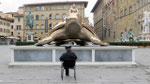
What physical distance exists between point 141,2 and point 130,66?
27.8 metres

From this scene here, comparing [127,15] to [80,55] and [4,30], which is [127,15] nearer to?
[80,55]

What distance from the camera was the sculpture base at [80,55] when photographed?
8617 millimetres

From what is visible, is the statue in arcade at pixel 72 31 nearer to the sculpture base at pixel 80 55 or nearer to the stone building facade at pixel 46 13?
the sculpture base at pixel 80 55

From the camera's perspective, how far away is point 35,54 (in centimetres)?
865

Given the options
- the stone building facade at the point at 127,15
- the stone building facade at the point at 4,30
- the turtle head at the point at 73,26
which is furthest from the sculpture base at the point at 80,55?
the stone building facade at the point at 4,30

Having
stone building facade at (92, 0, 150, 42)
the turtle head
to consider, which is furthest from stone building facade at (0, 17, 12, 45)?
the turtle head

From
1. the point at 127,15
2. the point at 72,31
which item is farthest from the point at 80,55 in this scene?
the point at 127,15

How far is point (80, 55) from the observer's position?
8656mm

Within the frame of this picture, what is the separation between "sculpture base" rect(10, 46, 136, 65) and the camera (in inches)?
339

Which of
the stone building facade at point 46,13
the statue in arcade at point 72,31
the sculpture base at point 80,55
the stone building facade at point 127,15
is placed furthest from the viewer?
the stone building facade at point 46,13

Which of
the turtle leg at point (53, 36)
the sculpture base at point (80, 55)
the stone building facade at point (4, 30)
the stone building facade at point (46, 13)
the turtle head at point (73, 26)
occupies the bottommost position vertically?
the sculpture base at point (80, 55)

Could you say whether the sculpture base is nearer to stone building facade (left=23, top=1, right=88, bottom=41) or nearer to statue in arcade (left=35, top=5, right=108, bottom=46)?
statue in arcade (left=35, top=5, right=108, bottom=46)

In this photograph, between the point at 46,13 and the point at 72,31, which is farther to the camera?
the point at 46,13

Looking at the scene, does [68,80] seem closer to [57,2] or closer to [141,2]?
[141,2]
